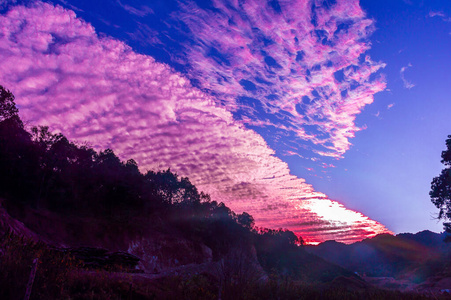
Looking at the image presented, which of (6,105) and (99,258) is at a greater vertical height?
(6,105)

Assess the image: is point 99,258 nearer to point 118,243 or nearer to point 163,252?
point 118,243

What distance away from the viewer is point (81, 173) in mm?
53219

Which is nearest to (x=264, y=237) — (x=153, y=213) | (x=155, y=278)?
(x=153, y=213)

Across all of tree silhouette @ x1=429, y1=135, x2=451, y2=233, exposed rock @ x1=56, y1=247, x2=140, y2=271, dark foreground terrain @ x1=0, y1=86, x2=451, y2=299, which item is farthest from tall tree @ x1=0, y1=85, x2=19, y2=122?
tree silhouette @ x1=429, y1=135, x2=451, y2=233

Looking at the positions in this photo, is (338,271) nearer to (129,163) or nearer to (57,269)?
(129,163)

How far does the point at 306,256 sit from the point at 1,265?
108980 millimetres

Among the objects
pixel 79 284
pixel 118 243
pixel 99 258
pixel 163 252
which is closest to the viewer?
pixel 79 284

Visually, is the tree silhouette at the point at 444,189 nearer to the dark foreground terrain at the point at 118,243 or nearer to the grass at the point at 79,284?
the dark foreground terrain at the point at 118,243

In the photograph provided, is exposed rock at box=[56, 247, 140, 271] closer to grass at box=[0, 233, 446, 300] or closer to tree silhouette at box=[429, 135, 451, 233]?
grass at box=[0, 233, 446, 300]

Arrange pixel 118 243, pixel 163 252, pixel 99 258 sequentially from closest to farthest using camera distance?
pixel 99 258, pixel 118 243, pixel 163 252

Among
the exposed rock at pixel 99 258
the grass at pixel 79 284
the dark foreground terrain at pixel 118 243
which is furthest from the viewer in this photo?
the exposed rock at pixel 99 258

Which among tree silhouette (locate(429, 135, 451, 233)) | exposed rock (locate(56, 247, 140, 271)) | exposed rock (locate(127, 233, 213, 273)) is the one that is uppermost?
tree silhouette (locate(429, 135, 451, 233))

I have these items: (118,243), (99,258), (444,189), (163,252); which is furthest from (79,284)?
(444,189)

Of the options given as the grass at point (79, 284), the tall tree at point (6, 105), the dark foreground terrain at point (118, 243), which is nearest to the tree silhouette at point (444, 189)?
the dark foreground terrain at point (118, 243)
